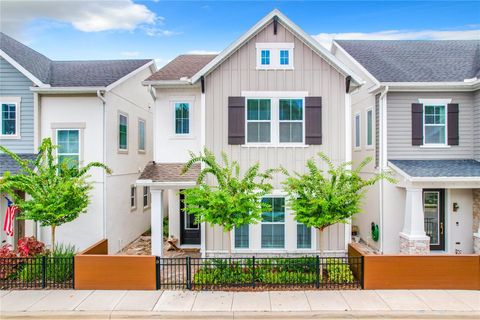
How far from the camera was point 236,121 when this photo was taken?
11508 millimetres

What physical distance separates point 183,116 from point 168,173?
7.58 ft

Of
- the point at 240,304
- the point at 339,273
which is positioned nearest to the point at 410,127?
the point at 339,273

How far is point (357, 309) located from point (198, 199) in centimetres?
489

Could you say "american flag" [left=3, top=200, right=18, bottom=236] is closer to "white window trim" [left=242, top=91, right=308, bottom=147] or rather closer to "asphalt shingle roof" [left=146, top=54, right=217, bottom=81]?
"asphalt shingle roof" [left=146, top=54, right=217, bottom=81]

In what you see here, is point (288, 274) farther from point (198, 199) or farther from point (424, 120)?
point (424, 120)

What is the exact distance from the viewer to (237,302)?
8547 mm

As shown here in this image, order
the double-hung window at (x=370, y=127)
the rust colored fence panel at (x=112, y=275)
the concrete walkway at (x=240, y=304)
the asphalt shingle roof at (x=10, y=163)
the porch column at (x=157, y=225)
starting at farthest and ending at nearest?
the double-hung window at (x=370, y=127) → the asphalt shingle roof at (x=10, y=163) → the porch column at (x=157, y=225) → the rust colored fence panel at (x=112, y=275) → the concrete walkway at (x=240, y=304)

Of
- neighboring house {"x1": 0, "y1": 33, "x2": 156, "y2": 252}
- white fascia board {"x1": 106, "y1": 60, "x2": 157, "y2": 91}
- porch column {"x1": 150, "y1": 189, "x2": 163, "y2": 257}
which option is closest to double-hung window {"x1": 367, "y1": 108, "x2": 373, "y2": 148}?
porch column {"x1": 150, "y1": 189, "x2": 163, "y2": 257}

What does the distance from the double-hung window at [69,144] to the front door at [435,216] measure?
1309 cm

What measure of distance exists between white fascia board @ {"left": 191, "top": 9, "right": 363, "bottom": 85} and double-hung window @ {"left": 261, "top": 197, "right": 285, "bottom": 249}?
480 cm

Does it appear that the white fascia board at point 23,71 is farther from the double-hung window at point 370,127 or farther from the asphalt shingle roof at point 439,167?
the asphalt shingle roof at point 439,167

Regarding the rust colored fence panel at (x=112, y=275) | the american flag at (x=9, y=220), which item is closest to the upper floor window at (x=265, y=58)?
the rust colored fence panel at (x=112, y=275)

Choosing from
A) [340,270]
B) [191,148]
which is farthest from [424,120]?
[191,148]

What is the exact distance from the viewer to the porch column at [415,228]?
35.8ft
